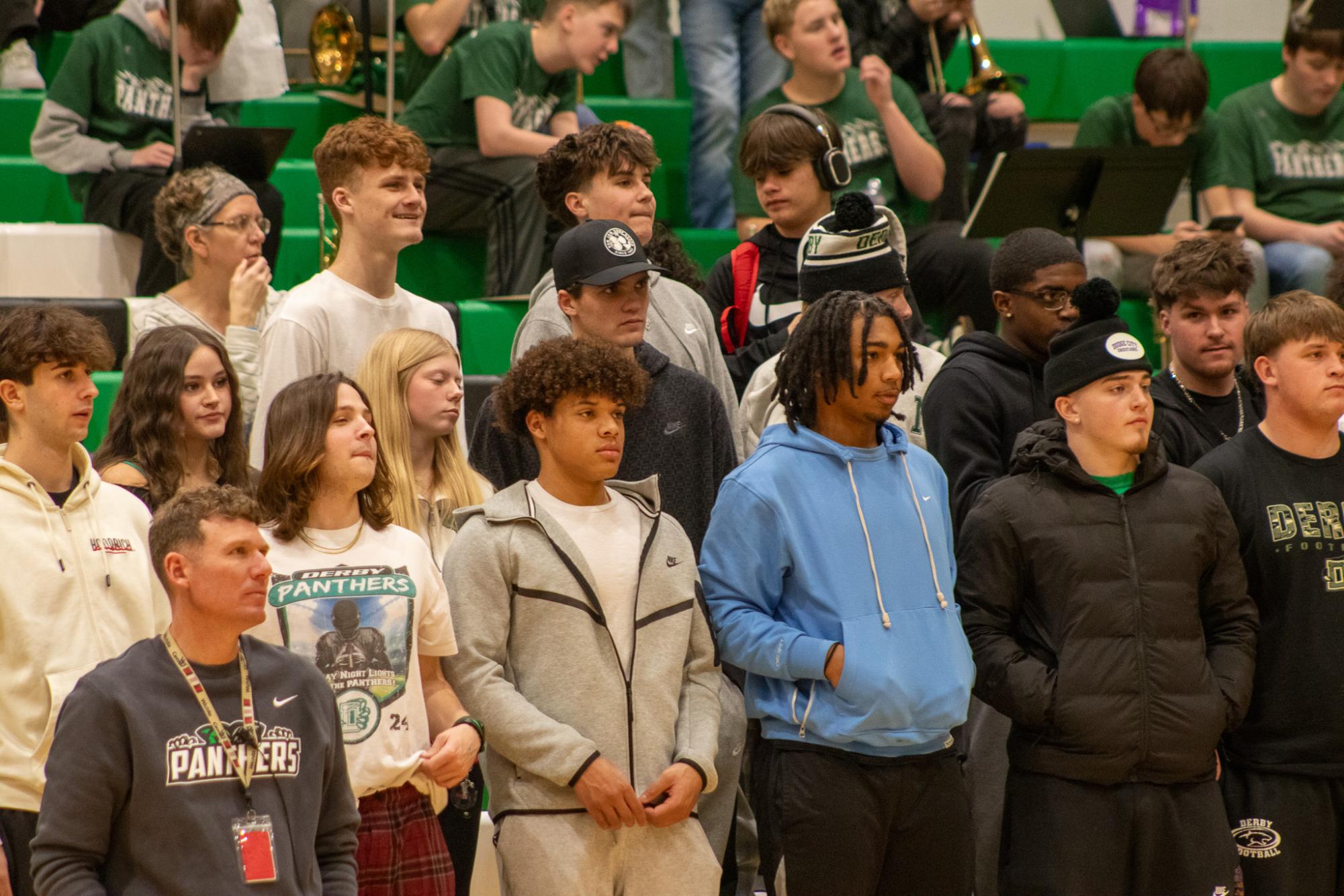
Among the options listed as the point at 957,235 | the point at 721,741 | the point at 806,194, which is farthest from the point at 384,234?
the point at 957,235

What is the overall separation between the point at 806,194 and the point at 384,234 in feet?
4.02

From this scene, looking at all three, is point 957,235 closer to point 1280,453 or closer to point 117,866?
point 1280,453

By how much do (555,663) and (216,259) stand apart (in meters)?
2.32

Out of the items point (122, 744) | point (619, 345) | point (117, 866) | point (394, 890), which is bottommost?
point (394, 890)

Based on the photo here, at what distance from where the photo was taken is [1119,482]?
3.50 m

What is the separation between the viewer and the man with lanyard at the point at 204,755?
2.46 m

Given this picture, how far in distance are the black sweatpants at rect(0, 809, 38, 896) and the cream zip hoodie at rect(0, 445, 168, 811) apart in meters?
0.02

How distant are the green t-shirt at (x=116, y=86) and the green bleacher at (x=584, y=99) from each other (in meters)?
0.70

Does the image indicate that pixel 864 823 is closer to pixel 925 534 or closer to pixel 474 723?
pixel 925 534

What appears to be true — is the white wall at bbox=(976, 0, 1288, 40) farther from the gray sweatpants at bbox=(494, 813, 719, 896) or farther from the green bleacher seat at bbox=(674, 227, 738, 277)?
the gray sweatpants at bbox=(494, 813, 719, 896)

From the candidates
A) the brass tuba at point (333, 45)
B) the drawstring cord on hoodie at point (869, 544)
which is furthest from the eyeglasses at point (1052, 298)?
the brass tuba at point (333, 45)

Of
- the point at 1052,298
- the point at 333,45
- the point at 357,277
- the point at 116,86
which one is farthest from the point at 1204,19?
the point at 357,277

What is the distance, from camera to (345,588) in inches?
121

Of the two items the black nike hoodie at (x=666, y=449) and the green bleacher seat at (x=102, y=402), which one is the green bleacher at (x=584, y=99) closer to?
the green bleacher seat at (x=102, y=402)
